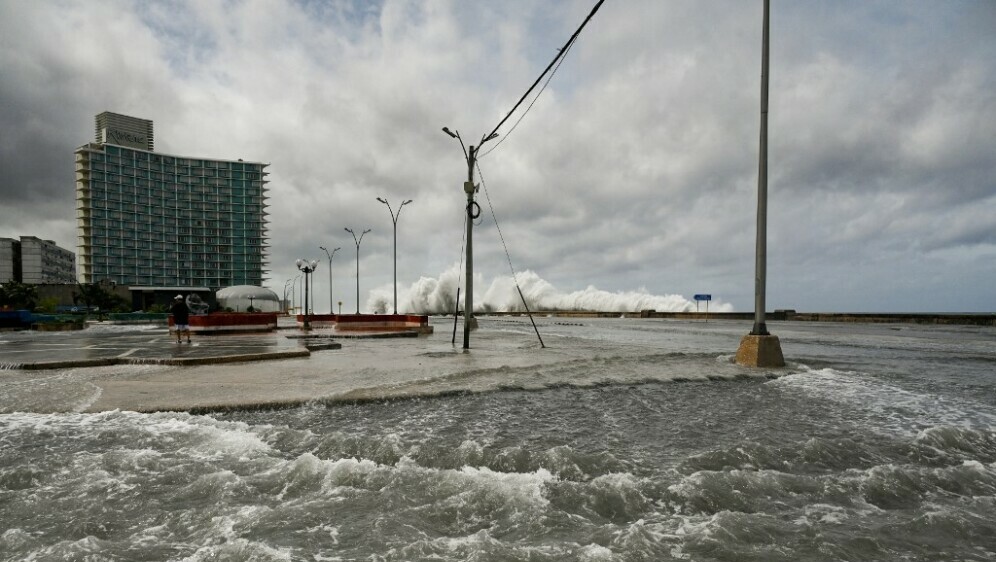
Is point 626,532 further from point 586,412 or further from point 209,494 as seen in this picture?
point 586,412

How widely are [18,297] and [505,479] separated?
75.5 m

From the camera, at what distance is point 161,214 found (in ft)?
445

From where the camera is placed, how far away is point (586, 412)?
6.98 m

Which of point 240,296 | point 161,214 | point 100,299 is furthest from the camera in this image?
point 161,214

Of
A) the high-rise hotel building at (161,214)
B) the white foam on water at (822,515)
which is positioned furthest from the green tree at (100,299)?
the white foam on water at (822,515)

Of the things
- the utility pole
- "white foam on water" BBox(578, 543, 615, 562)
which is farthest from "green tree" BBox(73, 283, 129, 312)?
"white foam on water" BBox(578, 543, 615, 562)

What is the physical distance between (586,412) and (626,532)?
363 cm

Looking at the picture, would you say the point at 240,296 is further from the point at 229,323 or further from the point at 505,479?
the point at 505,479

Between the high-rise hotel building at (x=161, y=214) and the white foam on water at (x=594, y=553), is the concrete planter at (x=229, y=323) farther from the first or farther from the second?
the high-rise hotel building at (x=161, y=214)

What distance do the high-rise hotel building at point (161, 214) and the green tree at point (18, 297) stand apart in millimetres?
68949

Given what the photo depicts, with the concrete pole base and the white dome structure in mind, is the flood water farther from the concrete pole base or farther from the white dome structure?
the white dome structure

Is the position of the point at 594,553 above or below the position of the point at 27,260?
below

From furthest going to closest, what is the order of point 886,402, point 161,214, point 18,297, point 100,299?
point 161,214
point 100,299
point 18,297
point 886,402

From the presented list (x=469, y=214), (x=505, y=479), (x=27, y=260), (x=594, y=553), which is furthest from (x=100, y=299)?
(x=27, y=260)
